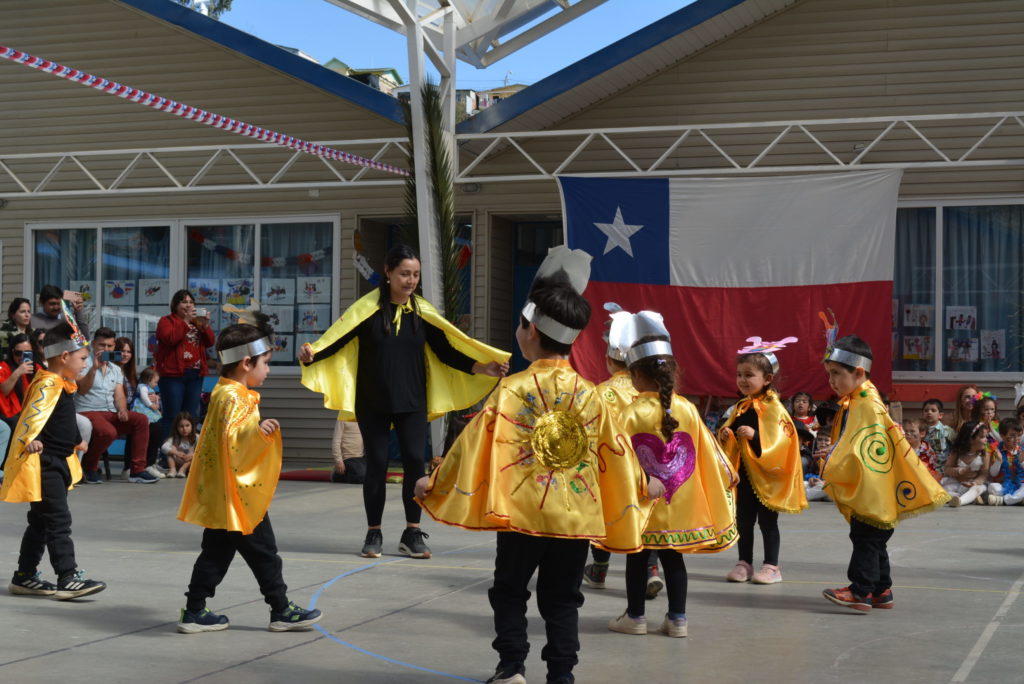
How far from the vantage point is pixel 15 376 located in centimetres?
812

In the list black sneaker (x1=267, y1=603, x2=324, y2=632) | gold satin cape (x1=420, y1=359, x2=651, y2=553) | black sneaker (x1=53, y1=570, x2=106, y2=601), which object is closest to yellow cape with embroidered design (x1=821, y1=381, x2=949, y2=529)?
gold satin cape (x1=420, y1=359, x2=651, y2=553)

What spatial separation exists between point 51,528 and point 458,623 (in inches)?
78.9

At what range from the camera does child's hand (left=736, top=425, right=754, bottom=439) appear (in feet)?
20.1

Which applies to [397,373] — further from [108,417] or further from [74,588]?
[108,417]

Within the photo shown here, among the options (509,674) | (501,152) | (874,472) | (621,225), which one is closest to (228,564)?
(509,674)

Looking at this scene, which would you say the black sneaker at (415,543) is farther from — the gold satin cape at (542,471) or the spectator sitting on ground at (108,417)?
the spectator sitting on ground at (108,417)

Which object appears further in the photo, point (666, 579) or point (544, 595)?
point (666, 579)

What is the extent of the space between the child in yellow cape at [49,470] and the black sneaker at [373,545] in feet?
5.67

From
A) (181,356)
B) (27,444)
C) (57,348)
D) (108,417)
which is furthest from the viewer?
(181,356)

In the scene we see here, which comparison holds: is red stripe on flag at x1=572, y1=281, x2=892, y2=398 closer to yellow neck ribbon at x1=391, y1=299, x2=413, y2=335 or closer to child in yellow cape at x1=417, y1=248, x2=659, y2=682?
yellow neck ribbon at x1=391, y1=299, x2=413, y2=335

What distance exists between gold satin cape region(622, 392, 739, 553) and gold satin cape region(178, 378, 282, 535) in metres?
1.51

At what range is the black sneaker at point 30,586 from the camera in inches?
217

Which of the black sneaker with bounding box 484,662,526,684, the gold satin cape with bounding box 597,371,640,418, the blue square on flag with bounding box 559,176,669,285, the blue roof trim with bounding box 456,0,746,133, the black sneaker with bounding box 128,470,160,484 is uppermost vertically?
the blue roof trim with bounding box 456,0,746,133

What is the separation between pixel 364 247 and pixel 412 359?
7.67 metres
